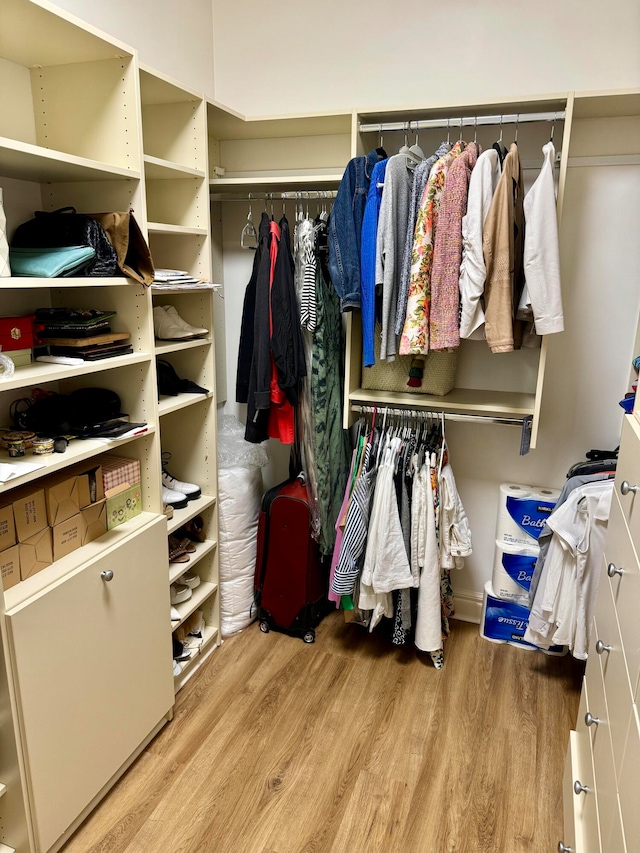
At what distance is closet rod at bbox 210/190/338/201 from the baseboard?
1.91 meters

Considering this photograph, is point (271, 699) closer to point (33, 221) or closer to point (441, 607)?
point (441, 607)

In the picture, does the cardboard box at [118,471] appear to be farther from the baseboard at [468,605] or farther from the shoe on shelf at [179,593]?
the baseboard at [468,605]

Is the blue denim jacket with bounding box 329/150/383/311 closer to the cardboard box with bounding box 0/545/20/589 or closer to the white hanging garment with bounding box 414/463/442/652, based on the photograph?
the white hanging garment with bounding box 414/463/442/652

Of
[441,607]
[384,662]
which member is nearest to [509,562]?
[441,607]

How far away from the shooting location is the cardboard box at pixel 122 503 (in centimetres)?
193

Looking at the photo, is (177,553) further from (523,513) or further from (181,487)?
(523,513)

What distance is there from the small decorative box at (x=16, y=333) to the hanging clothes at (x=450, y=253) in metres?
1.30

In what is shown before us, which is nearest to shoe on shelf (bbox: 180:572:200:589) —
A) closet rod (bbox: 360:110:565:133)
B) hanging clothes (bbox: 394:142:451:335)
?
hanging clothes (bbox: 394:142:451:335)

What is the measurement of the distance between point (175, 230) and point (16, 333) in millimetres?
692

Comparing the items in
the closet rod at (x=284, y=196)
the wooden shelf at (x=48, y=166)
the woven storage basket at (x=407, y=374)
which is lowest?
the woven storage basket at (x=407, y=374)

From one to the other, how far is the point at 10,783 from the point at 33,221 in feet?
5.02

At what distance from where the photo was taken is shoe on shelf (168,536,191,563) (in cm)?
238

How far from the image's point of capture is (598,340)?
2500 millimetres

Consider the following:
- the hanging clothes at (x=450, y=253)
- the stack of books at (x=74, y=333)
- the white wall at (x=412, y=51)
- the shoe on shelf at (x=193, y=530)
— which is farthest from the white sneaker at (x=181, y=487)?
the white wall at (x=412, y=51)
